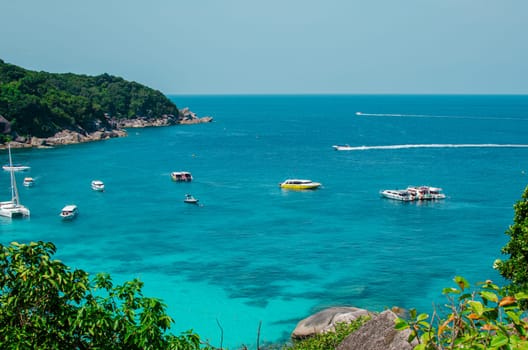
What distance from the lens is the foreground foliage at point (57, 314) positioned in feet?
31.2

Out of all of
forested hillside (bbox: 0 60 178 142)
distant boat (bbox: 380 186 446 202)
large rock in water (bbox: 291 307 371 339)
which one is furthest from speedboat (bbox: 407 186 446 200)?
forested hillside (bbox: 0 60 178 142)

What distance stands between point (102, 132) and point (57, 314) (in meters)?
114

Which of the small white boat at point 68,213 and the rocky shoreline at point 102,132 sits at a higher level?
the rocky shoreline at point 102,132

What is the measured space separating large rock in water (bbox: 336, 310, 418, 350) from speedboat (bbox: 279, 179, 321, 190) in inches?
2064

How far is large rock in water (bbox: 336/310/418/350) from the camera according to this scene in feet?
33.6

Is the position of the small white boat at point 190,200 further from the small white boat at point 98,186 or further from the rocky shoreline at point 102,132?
the rocky shoreline at point 102,132

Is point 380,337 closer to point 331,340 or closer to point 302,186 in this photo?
point 331,340

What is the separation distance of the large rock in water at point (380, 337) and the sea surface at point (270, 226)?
3803 millimetres

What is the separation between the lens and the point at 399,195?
59.3 meters

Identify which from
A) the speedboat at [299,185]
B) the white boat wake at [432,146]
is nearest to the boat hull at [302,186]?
the speedboat at [299,185]

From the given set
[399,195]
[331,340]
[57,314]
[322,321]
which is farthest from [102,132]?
[57,314]

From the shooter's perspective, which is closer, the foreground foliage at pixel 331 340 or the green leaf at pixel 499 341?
the green leaf at pixel 499 341

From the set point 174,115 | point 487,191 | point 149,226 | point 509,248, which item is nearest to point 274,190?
point 149,226

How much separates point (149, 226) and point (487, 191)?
40390 millimetres
